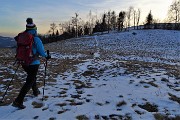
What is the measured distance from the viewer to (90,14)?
384 ft

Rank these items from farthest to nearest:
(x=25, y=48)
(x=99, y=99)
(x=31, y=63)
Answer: (x=99, y=99), (x=31, y=63), (x=25, y=48)

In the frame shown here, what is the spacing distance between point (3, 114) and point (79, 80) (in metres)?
5.57

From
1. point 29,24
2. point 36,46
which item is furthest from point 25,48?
point 29,24

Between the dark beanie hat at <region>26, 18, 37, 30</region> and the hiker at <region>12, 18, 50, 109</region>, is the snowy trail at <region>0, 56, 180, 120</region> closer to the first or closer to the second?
the hiker at <region>12, 18, 50, 109</region>

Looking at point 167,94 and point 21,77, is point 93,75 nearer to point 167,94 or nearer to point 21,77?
point 21,77

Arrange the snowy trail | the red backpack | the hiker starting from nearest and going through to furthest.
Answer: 1. the snowy trail
2. the red backpack
3. the hiker

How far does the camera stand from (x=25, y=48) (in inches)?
295

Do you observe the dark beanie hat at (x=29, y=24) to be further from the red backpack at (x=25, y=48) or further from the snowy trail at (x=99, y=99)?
the snowy trail at (x=99, y=99)

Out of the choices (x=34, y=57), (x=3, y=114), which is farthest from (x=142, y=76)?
(x=3, y=114)

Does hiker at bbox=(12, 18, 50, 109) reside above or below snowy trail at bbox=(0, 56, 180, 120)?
above

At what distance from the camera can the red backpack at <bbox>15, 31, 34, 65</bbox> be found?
7414mm

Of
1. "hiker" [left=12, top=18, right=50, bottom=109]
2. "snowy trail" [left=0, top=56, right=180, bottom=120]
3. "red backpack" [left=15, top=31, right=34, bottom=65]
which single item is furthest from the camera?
"hiker" [left=12, top=18, right=50, bottom=109]

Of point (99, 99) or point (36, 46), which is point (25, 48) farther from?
point (99, 99)

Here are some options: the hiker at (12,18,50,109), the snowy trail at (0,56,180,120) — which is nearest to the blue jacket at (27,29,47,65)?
the hiker at (12,18,50,109)
